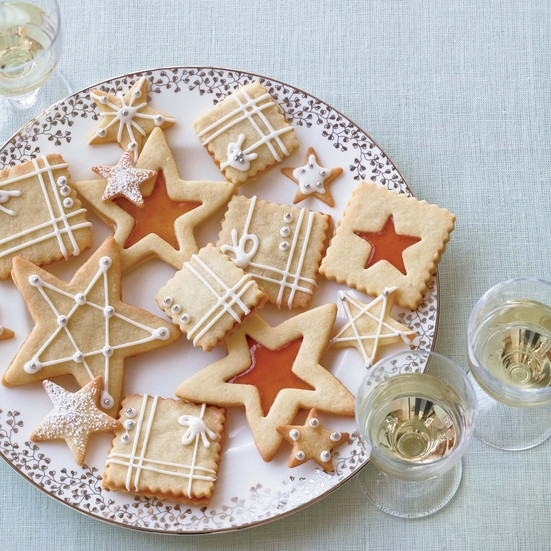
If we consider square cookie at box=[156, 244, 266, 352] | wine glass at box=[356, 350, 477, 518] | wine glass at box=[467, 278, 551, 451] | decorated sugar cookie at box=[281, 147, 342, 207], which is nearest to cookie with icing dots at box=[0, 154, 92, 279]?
square cookie at box=[156, 244, 266, 352]

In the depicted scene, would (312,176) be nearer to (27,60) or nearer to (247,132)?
(247,132)

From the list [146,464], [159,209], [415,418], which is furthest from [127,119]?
[415,418]

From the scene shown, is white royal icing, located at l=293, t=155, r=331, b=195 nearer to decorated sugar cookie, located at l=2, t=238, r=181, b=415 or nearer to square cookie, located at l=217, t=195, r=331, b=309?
square cookie, located at l=217, t=195, r=331, b=309

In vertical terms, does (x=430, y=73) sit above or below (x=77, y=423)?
above

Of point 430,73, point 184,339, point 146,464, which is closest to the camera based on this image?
point 146,464

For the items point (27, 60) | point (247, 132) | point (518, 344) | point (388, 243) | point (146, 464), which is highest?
point (27, 60)

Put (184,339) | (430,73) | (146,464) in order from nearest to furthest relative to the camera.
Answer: (146,464) → (184,339) → (430,73)

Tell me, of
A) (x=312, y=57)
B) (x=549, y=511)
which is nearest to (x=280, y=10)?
(x=312, y=57)

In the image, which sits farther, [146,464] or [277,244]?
[277,244]
